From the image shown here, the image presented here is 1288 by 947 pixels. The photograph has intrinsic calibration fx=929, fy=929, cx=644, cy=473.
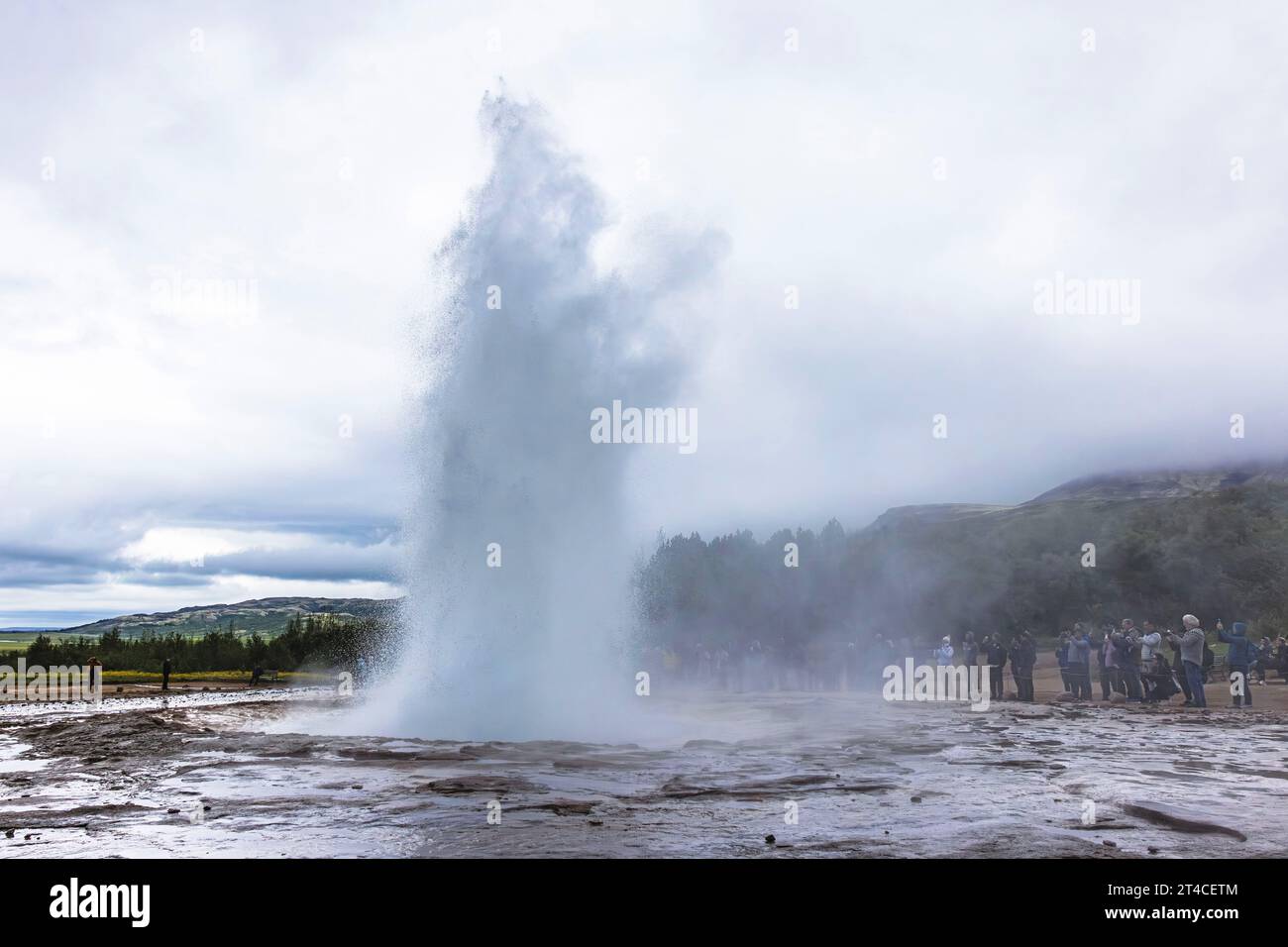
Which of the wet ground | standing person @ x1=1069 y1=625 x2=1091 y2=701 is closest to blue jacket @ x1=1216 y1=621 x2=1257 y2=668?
the wet ground

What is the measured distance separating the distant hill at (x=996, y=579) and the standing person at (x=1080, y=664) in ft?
47.6

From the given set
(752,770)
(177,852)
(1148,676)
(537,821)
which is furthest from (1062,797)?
(1148,676)

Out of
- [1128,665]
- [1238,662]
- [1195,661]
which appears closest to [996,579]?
[1128,665]

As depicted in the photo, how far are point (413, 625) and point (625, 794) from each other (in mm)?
8818

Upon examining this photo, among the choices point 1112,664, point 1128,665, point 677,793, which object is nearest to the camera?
point 677,793

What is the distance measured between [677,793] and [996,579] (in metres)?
50.8

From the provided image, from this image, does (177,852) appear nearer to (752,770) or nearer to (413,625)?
(752,770)

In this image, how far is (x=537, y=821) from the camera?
339 inches

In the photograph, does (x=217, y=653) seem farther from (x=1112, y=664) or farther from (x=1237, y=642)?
(x=1237, y=642)

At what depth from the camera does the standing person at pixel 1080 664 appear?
2356cm

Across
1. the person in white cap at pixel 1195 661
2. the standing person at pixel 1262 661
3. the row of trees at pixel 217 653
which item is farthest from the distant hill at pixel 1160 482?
the row of trees at pixel 217 653

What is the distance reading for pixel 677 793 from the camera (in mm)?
9945

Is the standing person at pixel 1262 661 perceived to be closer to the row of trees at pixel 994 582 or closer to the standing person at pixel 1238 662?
the standing person at pixel 1238 662
